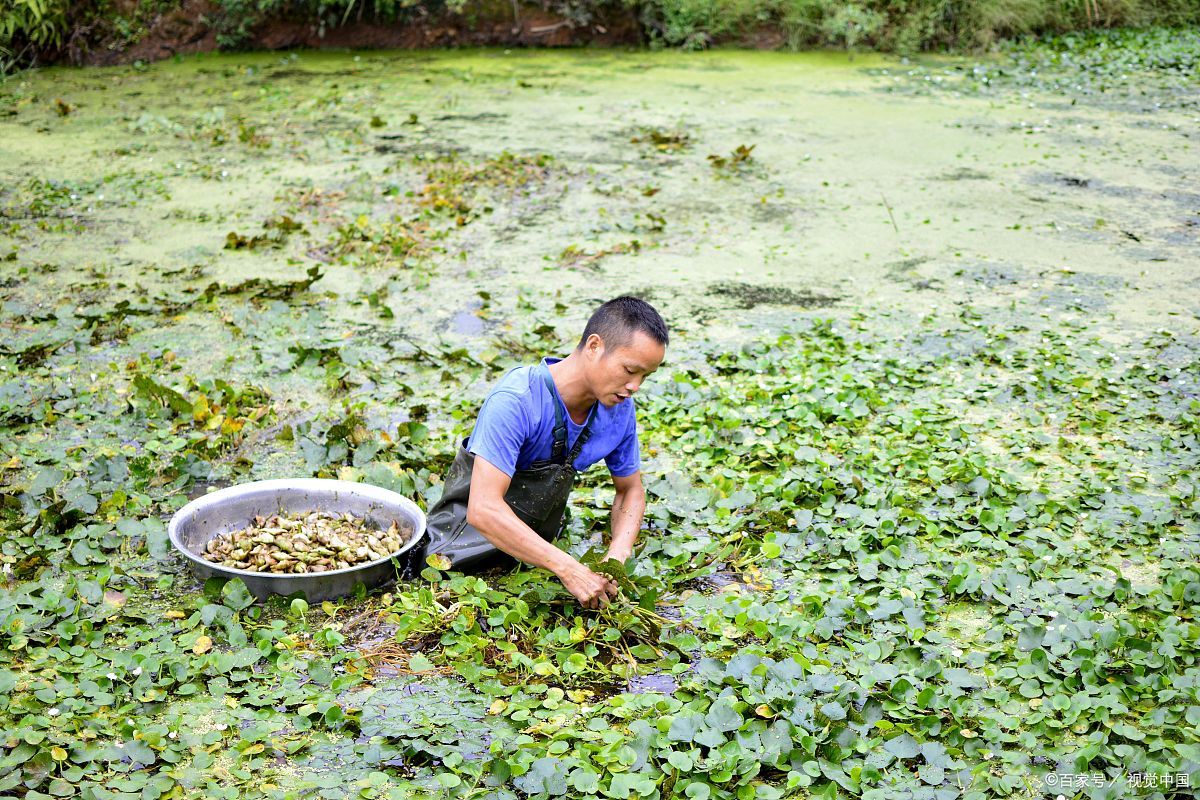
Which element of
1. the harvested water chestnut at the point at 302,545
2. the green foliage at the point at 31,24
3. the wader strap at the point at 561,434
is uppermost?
the green foliage at the point at 31,24

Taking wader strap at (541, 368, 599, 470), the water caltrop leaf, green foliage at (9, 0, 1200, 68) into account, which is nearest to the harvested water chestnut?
wader strap at (541, 368, 599, 470)

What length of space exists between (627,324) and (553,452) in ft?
1.38

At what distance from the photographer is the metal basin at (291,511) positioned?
276 cm

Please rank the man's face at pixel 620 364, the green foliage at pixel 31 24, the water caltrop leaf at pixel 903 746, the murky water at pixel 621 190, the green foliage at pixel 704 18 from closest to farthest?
1. the water caltrop leaf at pixel 903 746
2. the man's face at pixel 620 364
3. the murky water at pixel 621 190
4. the green foliage at pixel 31 24
5. the green foliage at pixel 704 18

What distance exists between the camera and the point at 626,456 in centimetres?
291

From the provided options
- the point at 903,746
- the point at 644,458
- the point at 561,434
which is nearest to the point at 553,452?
the point at 561,434

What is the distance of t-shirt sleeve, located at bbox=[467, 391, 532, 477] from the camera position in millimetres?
2637

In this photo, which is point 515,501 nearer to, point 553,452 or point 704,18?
point 553,452

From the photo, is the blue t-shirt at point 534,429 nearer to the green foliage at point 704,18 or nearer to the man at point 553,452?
the man at point 553,452

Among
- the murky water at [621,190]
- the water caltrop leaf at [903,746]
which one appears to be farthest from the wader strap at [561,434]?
the murky water at [621,190]

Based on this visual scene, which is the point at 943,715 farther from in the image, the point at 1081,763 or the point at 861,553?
the point at 861,553

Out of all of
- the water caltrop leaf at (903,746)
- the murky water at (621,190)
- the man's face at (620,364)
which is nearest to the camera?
the water caltrop leaf at (903,746)

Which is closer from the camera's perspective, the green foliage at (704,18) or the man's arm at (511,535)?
the man's arm at (511,535)

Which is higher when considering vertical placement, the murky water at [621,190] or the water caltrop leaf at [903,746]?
the murky water at [621,190]
